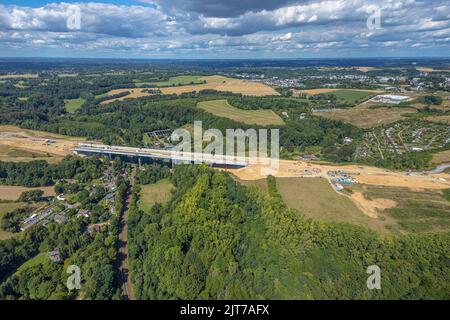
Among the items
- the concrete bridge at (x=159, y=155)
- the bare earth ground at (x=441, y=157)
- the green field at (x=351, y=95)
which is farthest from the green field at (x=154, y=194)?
the green field at (x=351, y=95)

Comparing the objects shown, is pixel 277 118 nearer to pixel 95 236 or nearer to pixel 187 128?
pixel 187 128

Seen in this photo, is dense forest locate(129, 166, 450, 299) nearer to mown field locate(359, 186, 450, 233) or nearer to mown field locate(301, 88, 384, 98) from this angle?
mown field locate(359, 186, 450, 233)

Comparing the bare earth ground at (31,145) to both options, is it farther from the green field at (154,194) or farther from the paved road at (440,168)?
the paved road at (440,168)

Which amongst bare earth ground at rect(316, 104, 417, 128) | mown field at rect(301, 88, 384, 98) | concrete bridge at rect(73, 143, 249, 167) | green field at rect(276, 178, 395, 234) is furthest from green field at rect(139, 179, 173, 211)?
mown field at rect(301, 88, 384, 98)

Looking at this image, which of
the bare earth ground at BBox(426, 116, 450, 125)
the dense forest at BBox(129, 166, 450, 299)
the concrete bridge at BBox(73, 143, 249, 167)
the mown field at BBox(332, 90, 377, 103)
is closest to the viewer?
the dense forest at BBox(129, 166, 450, 299)

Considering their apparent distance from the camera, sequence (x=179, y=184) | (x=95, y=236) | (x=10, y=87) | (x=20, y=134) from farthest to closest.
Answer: (x=10, y=87), (x=20, y=134), (x=179, y=184), (x=95, y=236)

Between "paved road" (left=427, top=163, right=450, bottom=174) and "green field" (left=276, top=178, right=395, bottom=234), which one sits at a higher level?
"paved road" (left=427, top=163, right=450, bottom=174)

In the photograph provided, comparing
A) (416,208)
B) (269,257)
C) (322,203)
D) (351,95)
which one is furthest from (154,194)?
(351,95)
